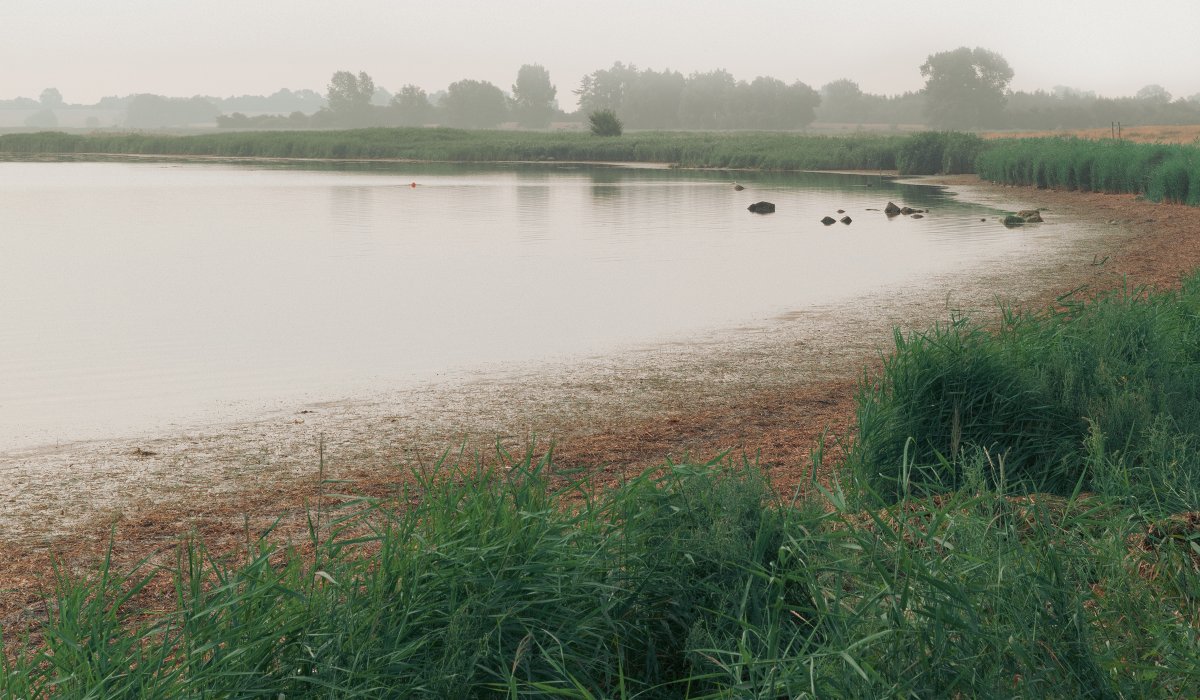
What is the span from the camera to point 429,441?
714 centimetres

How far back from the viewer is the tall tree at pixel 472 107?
497 feet

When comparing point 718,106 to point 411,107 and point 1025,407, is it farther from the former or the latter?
point 1025,407

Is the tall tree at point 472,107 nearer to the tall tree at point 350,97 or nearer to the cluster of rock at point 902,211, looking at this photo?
the tall tree at point 350,97

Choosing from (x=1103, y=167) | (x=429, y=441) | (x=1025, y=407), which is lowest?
(x=429, y=441)

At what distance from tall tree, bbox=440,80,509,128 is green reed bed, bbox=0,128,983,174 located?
67.5 metres

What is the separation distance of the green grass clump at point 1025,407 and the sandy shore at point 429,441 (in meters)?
0.57

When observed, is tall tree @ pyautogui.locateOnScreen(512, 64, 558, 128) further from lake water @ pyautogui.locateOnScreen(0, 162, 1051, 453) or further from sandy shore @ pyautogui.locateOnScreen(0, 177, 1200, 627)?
sandy shore @ pyautogui.locateOnScreen(0, 177, 1200, 627)

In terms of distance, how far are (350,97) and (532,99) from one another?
1078 inches

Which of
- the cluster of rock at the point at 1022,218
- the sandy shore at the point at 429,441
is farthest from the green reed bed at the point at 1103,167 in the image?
the sandy shore at the point at 429,441

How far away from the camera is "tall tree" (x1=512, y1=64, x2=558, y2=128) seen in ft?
500

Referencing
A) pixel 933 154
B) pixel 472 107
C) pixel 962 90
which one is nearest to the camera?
pixel 933 154

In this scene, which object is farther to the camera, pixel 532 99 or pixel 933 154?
pixel 532 99

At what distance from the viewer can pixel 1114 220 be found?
23078mm

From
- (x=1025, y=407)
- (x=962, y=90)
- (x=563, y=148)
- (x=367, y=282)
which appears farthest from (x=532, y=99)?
(x=1025, y=407)
